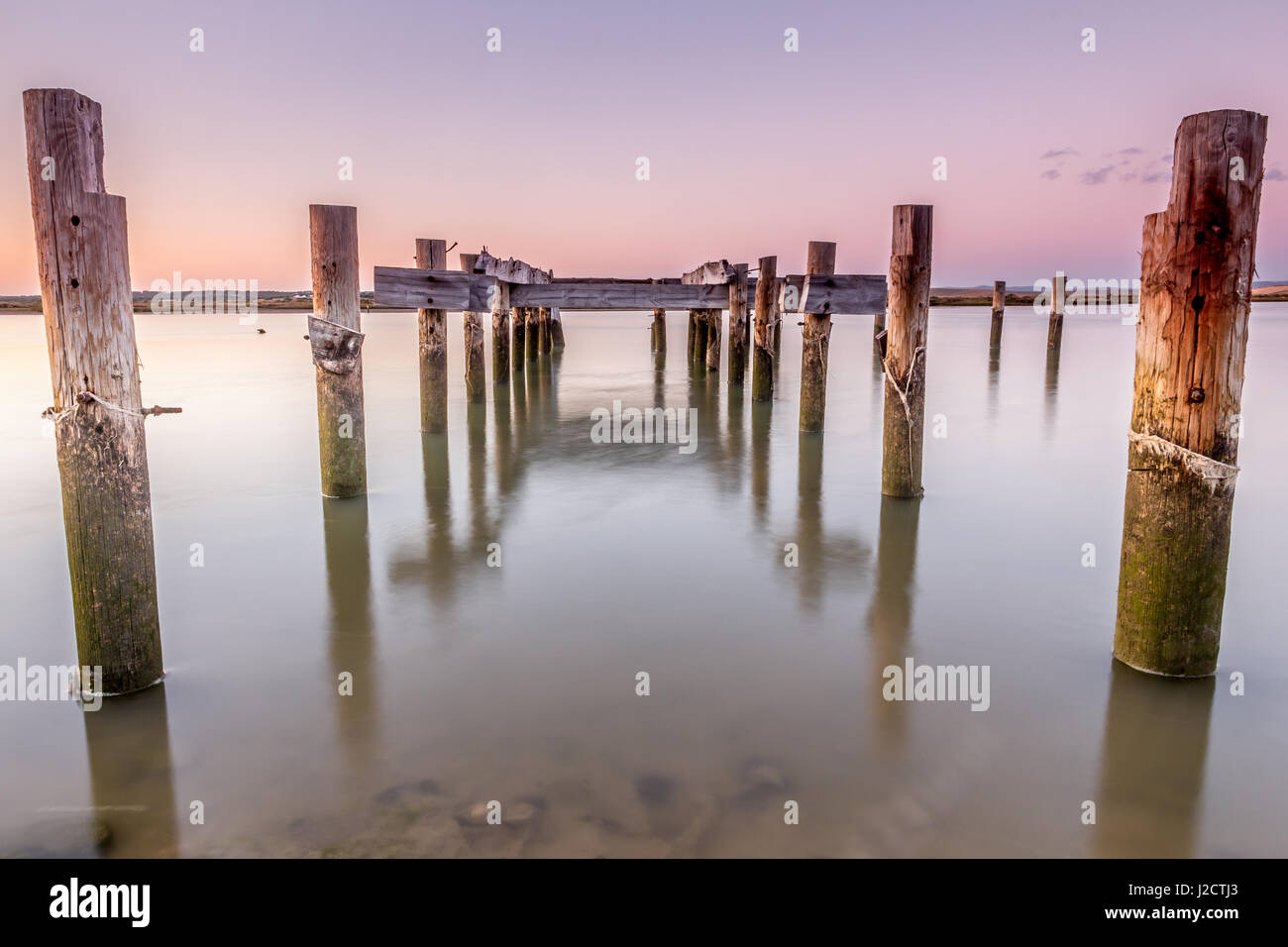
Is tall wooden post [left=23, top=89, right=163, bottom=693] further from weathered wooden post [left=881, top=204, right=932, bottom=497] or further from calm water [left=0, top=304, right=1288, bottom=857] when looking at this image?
weathered wooden post [left=881, top=204, right=932, bottom=497]

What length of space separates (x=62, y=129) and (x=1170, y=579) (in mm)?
5071

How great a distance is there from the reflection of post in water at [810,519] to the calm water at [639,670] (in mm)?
53

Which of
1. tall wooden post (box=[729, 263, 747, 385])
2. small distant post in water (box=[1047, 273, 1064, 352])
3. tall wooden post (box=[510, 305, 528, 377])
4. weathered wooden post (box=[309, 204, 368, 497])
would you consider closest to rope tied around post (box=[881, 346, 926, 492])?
weathered wooden post (box=[309, 204, 368, 497])

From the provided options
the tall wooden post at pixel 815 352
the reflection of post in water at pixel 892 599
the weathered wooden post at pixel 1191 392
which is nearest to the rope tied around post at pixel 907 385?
the reflection of post in water at pixel 892 599

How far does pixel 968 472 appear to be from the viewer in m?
8.85

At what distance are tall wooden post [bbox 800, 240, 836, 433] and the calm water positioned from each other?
1.70m

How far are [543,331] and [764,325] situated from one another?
523 inches

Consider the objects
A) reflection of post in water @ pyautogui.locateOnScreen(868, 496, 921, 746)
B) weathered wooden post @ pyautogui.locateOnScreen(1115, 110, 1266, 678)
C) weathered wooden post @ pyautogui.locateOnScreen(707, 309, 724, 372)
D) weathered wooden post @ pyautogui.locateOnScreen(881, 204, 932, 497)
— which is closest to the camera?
weathered wooden post @ pyautogui.locateOnScreen(1115, 110, 1266, 678)

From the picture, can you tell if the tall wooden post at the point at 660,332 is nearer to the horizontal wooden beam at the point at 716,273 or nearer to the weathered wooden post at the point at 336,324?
the horizontal wooden beam at the point at 716,273

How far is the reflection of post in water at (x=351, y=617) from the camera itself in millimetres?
3693

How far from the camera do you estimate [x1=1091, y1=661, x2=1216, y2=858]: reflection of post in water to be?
113 inches

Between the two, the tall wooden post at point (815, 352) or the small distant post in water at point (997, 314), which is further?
the small distant post in water at point (997, 314)
